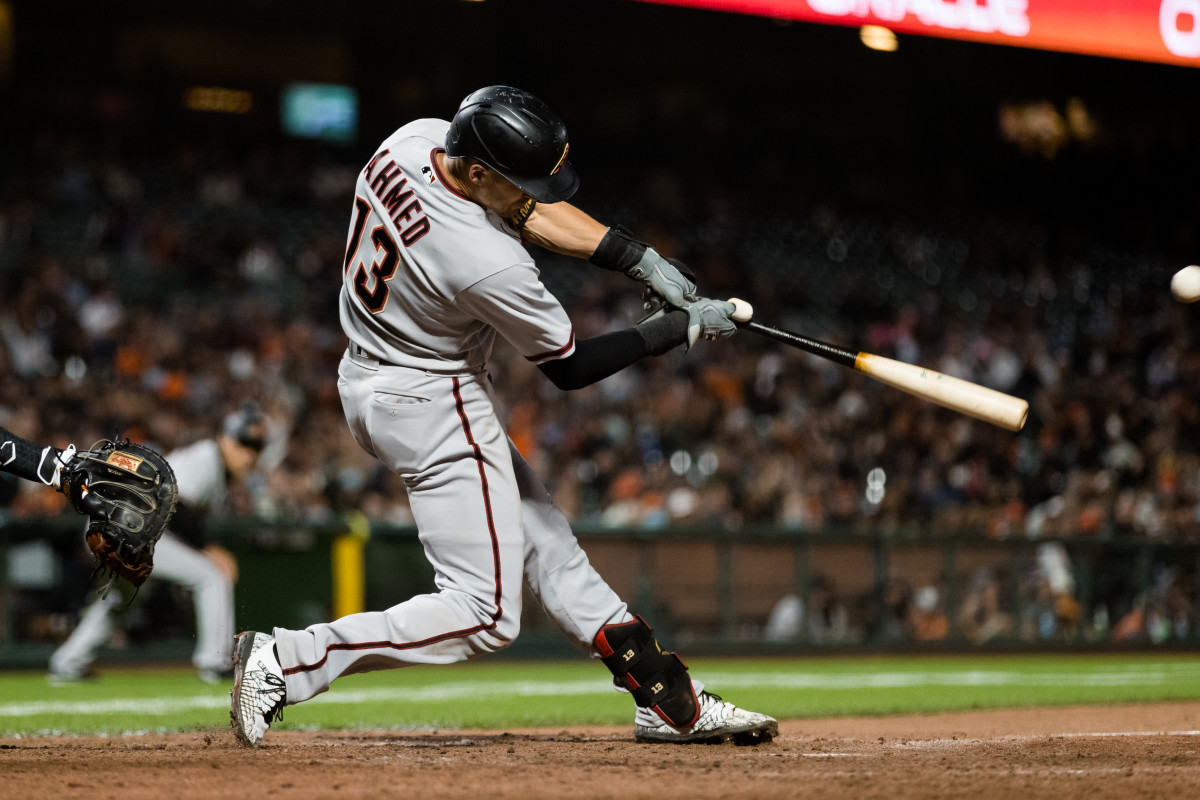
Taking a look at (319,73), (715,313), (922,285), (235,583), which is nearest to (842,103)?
(922,285)

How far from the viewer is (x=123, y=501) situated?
12.2 ft

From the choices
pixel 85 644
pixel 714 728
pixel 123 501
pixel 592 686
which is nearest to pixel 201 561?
pixel 85 644

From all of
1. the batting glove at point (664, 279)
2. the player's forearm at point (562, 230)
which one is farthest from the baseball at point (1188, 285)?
the player's forearm at point (562, 230)

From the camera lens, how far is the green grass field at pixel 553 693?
17.6 feet

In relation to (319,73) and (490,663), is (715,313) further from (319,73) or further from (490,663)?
(319,73)

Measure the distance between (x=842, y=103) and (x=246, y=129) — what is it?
836cm

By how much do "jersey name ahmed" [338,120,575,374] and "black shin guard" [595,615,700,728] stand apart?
890 millimetres

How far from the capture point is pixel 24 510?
8773mm

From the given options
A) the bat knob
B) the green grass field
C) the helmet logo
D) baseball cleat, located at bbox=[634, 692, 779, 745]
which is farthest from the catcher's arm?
the bat knob

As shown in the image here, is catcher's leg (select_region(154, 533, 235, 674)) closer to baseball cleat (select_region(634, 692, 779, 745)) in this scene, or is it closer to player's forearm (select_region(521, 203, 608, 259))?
baseball cleat (select_region(634, 692, 779, 745))

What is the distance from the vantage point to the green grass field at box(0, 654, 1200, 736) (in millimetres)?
5359

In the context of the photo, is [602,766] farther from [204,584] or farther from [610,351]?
[204,584]

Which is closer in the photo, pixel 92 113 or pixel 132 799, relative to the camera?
pixel 132 799

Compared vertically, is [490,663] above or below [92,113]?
below
